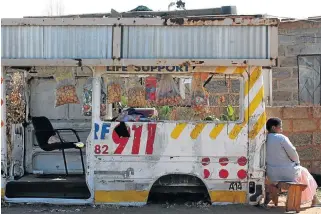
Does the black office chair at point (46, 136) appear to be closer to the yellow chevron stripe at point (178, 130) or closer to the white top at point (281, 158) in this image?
the yellow chevron stripe at point (178, 130)

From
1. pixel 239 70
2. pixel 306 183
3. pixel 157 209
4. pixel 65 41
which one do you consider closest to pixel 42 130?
pixel 65 41

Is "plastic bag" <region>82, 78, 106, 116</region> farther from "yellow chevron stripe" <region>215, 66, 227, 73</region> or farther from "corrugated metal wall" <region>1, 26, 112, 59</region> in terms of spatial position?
"yellow chevron stripe" <region>215, 66, 227, 73</region>

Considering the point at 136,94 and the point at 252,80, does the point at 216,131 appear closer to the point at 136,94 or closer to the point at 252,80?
the point at 252,80

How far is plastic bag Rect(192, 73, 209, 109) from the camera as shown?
759 centimetres

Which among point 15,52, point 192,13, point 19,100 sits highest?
point 192,13

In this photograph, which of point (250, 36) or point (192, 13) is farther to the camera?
point (192, 13)

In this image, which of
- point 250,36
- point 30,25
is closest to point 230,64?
point 250,36

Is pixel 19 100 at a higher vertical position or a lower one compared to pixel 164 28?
lower

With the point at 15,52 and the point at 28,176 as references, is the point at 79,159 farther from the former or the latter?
the point at 15,52

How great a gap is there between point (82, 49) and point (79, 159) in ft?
7.09

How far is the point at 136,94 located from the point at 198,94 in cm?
84

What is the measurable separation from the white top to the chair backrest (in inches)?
127

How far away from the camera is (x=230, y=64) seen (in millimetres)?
7305

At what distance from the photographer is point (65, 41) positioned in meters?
7.43
